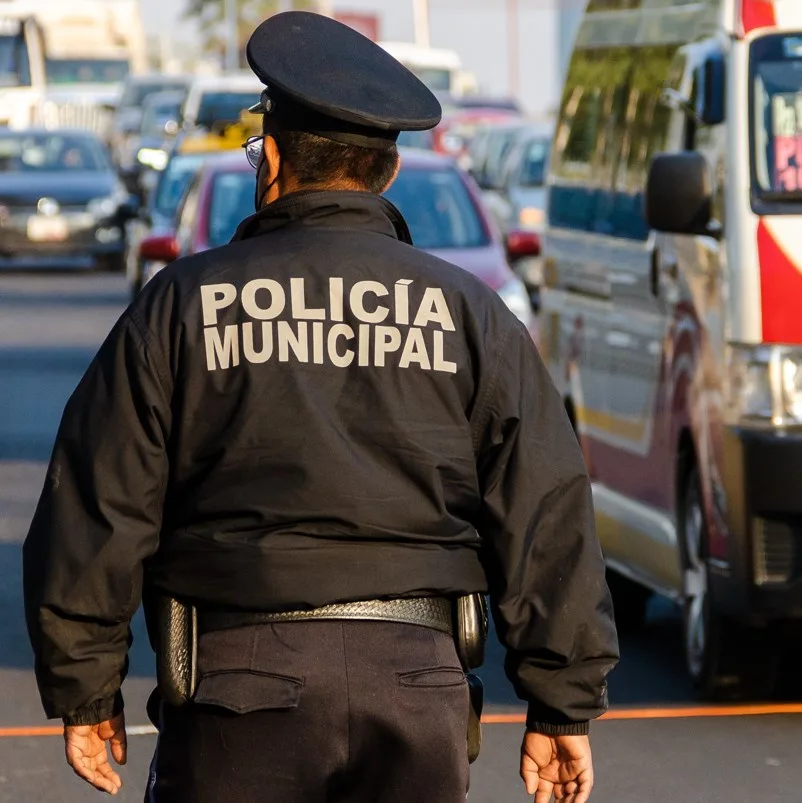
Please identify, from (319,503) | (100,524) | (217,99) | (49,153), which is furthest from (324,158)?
(49,153)

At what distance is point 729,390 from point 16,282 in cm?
2189

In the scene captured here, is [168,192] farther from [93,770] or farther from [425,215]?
[93,770]

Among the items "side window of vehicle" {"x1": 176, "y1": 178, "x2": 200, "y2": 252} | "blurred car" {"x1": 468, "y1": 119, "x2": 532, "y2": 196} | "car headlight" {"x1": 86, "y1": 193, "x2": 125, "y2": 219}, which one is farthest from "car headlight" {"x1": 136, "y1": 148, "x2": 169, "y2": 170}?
"side window of vehicle" {"x1": 176, "y1": 178, "x2": 200, "y2": 252}

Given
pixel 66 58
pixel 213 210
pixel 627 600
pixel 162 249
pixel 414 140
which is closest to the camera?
pixel 627 600

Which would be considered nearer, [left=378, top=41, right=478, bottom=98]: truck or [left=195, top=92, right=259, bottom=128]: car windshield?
[left=195, top=92, right=259, bottom=128]: car windshield

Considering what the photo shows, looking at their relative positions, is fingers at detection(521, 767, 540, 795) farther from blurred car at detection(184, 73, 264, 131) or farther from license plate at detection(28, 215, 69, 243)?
license plate at detection(28, 215, 69, 243)

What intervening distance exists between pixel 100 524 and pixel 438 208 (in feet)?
31.7

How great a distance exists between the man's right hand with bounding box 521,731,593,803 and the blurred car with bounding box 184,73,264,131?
2366 centimetres

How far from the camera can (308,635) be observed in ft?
10.7

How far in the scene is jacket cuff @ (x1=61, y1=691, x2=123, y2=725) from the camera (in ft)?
11.1

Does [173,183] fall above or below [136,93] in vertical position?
above

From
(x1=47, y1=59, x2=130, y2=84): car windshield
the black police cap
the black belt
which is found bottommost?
(x1=47, y1=59, x2=130, y2=84): car windshield

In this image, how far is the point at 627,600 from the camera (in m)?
8.65

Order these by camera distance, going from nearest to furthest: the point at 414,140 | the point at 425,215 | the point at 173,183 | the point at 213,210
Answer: the point at 213,210 → the point at 425,215 → the point at 173,183 → the point at 414,140
